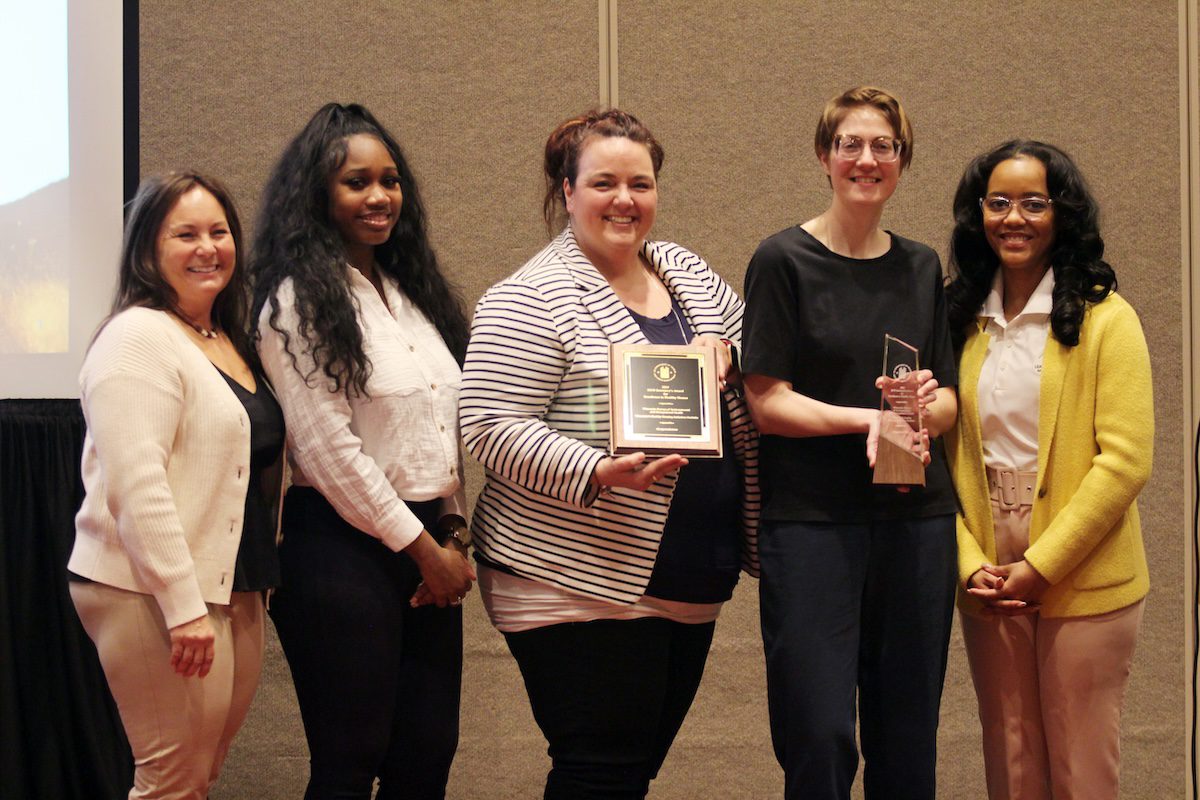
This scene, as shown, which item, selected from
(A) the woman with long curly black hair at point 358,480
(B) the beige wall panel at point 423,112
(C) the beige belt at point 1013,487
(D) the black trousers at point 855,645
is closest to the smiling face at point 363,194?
(A) the woman with long curly black hair at point 358,480

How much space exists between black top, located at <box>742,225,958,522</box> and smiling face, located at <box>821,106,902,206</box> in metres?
0.10

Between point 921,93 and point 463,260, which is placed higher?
point 921,93

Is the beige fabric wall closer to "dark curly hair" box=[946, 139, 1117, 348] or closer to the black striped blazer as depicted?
"dark curly hair" box=[946, 139, 1117, 348]

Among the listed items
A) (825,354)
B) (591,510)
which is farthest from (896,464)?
(591,510)

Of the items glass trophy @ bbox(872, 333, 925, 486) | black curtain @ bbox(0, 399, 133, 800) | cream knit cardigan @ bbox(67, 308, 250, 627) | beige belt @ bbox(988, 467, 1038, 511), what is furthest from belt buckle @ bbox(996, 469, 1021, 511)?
black curtain @ bbox(0, 399, 133, 800)

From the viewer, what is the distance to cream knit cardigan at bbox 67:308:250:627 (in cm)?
190

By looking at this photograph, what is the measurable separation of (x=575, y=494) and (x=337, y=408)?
0.47 metres

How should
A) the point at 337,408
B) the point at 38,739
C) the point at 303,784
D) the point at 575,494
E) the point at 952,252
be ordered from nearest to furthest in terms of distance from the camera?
the point at 575,494
the point at 337,408
the point at 952,252
the point at 38,739
the point at 303,784

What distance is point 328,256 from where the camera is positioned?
2.15 meters

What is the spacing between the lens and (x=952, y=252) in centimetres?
A: 234

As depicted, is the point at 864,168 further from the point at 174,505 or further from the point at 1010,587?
the point at 174,505

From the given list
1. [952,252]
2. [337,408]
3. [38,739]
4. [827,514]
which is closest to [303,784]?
[38,739]

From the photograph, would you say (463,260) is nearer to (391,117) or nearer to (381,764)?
(391,117)

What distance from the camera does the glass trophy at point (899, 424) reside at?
1877 mm
